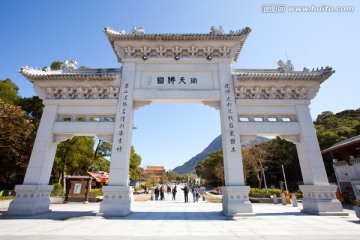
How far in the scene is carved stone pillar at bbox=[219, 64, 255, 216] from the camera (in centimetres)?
858

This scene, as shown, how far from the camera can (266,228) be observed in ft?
20.4

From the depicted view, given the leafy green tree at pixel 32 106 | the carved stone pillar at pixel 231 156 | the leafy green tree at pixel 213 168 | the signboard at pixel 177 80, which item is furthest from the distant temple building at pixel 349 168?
the leafy green tree at pixel 32 106

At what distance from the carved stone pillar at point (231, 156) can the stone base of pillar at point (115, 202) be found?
14.8 feet

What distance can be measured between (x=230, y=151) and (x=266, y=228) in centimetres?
378

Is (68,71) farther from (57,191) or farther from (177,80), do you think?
(57,191)

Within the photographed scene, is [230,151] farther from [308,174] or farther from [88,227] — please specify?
[88,227]

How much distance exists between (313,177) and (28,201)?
1327cm

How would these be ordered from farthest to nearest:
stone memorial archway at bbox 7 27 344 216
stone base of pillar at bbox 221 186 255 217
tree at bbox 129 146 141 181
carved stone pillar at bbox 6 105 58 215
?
1. tree at bbox 129 146 141 181
2. stone memorial archway at bbox 7 27 344 216
3. carved stone pillar at bbox 6 105 58 215
4. stone base of pillar at bbox 221 186 255 217

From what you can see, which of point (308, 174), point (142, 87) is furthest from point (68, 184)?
point (308, 174)

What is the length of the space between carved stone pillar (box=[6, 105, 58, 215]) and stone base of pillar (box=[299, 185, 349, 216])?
496 inches

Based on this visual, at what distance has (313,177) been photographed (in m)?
9.30

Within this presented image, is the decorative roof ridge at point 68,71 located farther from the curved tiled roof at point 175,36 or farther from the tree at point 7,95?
the tree at point 7,95

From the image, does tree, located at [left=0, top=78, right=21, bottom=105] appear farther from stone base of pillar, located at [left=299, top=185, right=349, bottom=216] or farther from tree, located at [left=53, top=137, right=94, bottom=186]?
stone base of pillar, located at [left=299, top=185, right=349, bottom=216]

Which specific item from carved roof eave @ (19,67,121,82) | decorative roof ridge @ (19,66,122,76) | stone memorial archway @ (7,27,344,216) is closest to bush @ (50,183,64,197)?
stone memorial archway @ (7,27,344,216)
